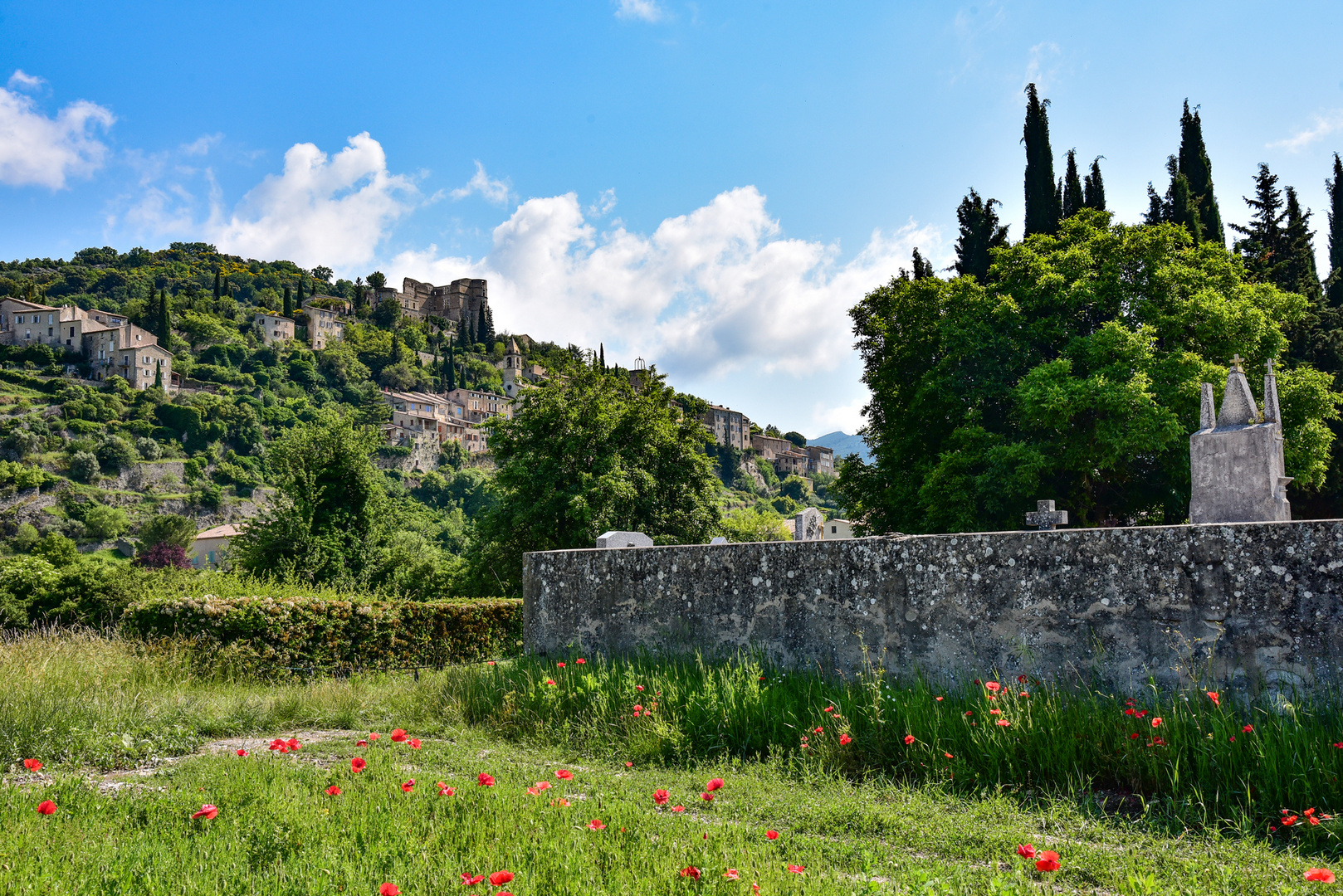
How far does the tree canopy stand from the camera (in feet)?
58.2

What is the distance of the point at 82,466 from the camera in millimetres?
86625

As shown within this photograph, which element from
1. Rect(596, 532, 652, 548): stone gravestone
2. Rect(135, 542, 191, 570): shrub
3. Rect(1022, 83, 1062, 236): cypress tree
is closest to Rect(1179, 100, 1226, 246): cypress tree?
Rect(1022, 83, 1062, 236): cypress tree

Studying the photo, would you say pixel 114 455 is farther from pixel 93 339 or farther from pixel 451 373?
pixel 451 373

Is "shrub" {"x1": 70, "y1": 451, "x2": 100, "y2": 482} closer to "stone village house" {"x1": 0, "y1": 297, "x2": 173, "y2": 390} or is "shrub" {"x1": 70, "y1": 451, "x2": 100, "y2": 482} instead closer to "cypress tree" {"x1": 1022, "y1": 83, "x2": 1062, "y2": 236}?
"stone village house" {"x1": 0, "y1": 297, "x2": 173, "y2": 390}

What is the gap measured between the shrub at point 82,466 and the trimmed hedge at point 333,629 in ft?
317

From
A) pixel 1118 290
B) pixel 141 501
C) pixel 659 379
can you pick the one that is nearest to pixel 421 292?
pixel 141 501

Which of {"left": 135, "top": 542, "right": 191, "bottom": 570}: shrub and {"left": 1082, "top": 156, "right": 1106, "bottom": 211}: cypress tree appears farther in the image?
{"left": 135, "top": 542, "right": 191, "bottom": 570}: shrub

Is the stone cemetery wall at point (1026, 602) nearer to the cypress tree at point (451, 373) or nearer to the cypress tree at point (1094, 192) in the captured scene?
the cypress tree at point (1094, 192)

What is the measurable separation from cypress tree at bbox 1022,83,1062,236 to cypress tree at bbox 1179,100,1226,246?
17.1 ft

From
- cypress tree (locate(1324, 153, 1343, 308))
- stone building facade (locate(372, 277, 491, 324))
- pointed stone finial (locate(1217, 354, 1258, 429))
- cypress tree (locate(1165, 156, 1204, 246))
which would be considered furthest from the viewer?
stone building facade (locate(372, 277, 491, 324))

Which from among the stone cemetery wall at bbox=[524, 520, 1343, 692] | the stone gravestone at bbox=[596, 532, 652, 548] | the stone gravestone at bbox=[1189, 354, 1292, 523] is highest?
the stone gravestone at bbox=[1189, 354, 1292, 523]

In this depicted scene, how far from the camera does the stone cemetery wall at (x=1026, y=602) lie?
15.8 ft

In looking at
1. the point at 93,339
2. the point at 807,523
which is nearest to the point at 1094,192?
the point at 807,523

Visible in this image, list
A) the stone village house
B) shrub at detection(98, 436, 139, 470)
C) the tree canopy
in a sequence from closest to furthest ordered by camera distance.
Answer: the tree canopy → shrub at detection(98, 436, 139, 470) → the stone village house
